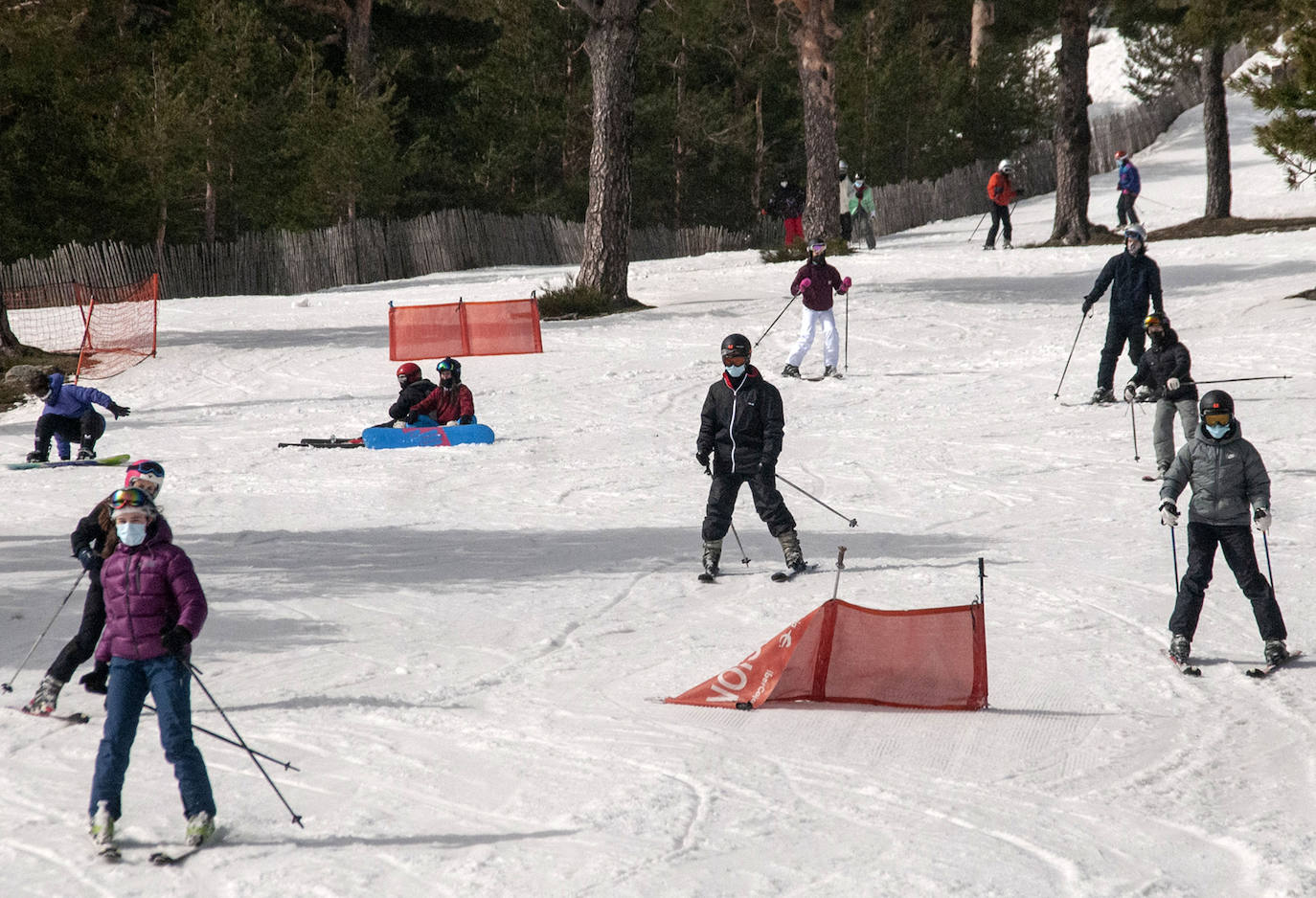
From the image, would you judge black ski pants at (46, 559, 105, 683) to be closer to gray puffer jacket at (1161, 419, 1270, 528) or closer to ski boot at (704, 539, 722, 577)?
ski boot at (704, 539, 722, 577)

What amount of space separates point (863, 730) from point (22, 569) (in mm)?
6136

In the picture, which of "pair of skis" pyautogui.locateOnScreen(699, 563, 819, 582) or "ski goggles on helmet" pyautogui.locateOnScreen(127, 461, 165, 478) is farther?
"pair of skis" pyautogui.locateOnScreen(699, 563, 819, 582)

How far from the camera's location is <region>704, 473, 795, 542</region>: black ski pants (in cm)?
998

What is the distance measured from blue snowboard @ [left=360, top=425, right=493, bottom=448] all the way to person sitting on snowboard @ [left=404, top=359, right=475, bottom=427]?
17 cm

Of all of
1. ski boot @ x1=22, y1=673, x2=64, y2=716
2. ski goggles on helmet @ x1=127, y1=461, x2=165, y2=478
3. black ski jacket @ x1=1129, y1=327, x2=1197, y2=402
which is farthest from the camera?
black ski jacket @ x1=1129, y1=327, x2=1197, y2=402

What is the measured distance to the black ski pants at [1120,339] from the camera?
15.1 m

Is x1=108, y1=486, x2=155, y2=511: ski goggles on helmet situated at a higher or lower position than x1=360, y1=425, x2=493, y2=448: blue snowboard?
higher

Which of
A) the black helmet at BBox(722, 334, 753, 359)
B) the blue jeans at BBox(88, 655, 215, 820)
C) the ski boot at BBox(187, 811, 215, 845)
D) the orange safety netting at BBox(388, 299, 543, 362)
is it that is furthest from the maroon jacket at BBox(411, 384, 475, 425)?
the ski boot at BBox(187, 811, 215, 845)

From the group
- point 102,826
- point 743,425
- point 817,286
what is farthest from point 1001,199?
point 102,826

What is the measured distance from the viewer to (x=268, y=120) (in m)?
37.7

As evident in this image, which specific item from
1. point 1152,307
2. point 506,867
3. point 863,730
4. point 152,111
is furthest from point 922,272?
point 506,867

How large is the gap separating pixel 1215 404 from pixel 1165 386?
13.2 ft

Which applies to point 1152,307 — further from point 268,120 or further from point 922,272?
point 268,120

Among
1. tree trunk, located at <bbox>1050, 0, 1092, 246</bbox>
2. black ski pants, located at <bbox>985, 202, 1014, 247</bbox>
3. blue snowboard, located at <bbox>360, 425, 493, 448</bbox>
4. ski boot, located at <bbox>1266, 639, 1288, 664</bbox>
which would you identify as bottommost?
ski boot, located at <bbox>1266, 639, 1288, 664</bbox>
